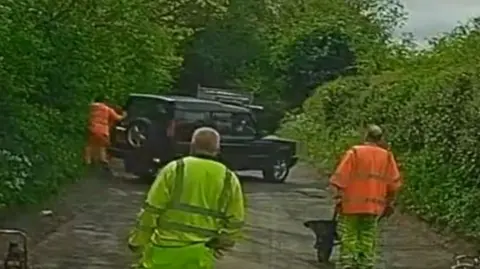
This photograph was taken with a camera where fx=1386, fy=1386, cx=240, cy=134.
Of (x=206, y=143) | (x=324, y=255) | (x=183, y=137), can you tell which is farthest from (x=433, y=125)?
(x=206, y=143)

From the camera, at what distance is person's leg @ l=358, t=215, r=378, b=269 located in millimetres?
12992

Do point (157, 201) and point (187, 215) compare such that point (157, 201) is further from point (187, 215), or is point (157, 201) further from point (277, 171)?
point (277, 171)

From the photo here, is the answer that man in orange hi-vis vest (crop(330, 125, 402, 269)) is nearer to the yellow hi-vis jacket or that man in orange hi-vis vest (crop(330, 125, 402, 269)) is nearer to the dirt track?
the dirt track

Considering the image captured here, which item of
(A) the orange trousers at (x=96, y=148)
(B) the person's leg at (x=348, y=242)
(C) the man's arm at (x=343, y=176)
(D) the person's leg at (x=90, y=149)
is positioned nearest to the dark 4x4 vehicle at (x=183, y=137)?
(A) the orange trousers at (x=96, y=148)

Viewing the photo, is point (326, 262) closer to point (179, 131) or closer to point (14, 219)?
point (14, 219)

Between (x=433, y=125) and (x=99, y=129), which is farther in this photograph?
(x=99, y=129)

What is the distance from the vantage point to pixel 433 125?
66.9 feet

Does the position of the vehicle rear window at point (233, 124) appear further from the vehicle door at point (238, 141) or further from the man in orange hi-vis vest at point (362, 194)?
the man in orange hi-vis vest at point (362, 194)

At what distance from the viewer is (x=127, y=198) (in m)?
22.9

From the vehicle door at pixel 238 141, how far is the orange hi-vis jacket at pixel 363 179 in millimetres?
13924

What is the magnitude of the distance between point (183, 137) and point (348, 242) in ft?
42.9

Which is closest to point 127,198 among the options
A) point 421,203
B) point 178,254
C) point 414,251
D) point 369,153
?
point 421,203

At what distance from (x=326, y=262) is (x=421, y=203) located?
5.29 metres

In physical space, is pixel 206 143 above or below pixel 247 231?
above
